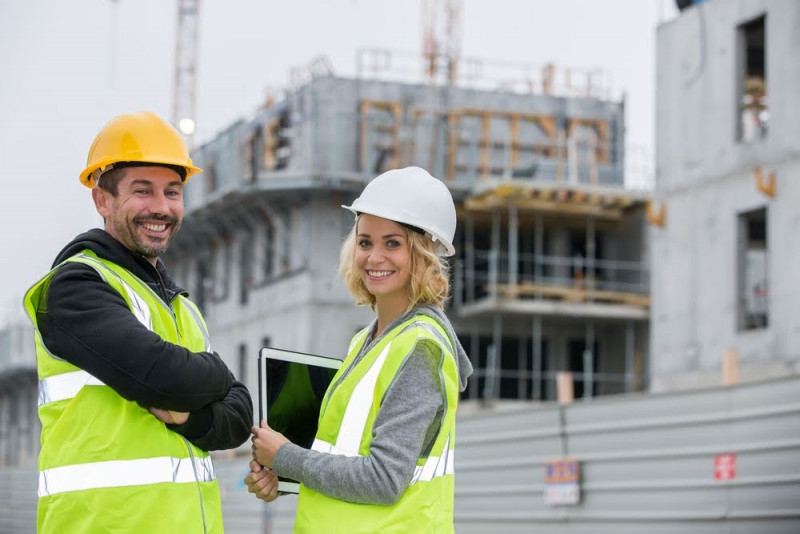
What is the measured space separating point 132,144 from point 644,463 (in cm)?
1215

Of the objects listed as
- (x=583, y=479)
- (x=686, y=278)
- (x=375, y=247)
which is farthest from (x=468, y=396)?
(x=375, y=247)

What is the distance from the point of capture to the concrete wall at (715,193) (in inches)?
953

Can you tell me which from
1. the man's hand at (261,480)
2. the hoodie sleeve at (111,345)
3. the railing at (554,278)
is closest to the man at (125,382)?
the hoodie sleeve at (111,345)

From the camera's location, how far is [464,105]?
41.8m

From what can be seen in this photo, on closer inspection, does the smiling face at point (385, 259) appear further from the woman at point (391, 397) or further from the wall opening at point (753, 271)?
the wall opening at point (753, 271)

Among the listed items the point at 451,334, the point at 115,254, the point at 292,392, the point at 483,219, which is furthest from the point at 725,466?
the point at 483,219

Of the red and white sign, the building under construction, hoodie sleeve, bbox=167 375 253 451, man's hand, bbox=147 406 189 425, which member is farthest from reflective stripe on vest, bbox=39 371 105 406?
the building under construction

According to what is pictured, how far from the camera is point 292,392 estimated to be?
4.17 m

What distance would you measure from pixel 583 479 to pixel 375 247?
504 inches

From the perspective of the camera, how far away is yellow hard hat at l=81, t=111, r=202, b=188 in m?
3.87

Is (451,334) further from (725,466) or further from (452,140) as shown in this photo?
(452,140)

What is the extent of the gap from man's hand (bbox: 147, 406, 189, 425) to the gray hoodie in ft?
1.20

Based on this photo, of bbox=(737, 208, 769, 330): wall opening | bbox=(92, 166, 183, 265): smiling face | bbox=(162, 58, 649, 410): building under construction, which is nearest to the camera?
bbox=(92, 166, 183, 265): smiling face

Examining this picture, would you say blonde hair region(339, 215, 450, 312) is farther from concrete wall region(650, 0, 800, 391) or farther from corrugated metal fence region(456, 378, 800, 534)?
concrete wall region(650, 0, 800, 391)
